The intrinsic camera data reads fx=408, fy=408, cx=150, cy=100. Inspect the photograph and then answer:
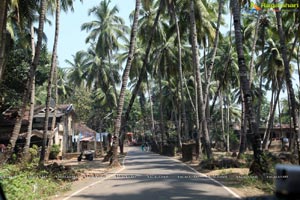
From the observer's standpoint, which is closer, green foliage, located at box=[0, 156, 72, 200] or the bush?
green foliage, located at box=[0, 156, 72, 200]

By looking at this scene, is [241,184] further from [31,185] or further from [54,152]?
[54,152]

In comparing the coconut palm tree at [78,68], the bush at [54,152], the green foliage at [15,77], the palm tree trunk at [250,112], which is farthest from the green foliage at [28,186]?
the coconut palm tree at [78,68]

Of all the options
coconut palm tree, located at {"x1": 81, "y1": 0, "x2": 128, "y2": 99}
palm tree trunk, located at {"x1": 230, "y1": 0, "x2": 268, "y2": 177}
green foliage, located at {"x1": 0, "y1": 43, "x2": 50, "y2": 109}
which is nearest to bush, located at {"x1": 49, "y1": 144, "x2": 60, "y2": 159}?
green foliage, located at {"x1": 0, "y1": 43, "x2": 50, "y2": 109}

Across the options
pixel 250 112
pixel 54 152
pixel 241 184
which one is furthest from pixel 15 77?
pixel 241 184

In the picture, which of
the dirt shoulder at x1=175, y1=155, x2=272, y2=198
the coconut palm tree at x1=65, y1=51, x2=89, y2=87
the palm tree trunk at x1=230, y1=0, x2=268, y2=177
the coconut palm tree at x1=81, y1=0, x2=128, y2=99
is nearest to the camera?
the dirt shoulder at x1=175, y1=155, x2=272, y2=198

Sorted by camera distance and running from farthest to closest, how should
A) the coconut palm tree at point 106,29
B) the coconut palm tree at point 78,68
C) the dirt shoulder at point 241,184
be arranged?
1. the coconut palm tree at point 78,68
2. the coconut palm tree at point 106,29
3. the dirt shoulder at point 241,184

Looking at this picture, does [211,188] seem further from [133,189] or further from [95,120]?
[95,120]

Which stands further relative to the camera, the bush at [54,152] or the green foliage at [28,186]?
the bush at [54,152]

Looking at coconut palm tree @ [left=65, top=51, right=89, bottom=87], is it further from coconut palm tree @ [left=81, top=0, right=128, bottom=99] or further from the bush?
the bush

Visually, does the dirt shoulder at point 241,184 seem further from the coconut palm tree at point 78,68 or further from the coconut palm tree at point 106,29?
the coconut palm tree at point 78,68

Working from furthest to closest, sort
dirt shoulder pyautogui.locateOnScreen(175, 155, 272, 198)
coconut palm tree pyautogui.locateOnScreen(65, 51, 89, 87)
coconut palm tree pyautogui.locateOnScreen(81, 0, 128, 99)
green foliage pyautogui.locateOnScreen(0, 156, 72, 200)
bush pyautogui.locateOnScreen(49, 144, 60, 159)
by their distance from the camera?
coconut palm tree pyautogui.locateOnScreen(65, 51, 89, 87)
coconut palm tree pyautogui.locateOnScreen(81, 0, 128, 99)
bush pyautogui.locateOnScreen(49, 144, 60, 159)
dirt shoulder pyautogui.locateOnScreen(175, 155, 272, 198)
green foliage pyautogui.locateOnScreen(0, 156, 72, 200)

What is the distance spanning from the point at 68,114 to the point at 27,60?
Result: 17.7 meters

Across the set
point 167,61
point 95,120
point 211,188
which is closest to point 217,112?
point 95,120

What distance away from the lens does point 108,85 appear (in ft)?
202
